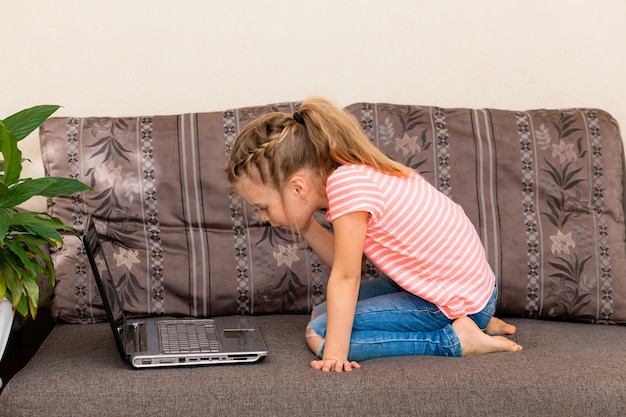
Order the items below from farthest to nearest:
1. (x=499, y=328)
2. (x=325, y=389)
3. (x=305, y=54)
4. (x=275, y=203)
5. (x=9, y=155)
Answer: (x=305, y=54) → (x=499, y=328) → (x=275, y=203) → (x=9, y=155) → (x=325, y=389)

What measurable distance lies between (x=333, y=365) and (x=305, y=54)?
1.11 meters

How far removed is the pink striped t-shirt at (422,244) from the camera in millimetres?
1811

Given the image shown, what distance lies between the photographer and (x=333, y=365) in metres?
1.71

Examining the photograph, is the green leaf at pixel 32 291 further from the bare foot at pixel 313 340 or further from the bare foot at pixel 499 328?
the bare foot at pixel 499 328

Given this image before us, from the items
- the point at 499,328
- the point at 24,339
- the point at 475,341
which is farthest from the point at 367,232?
the point at 24,339

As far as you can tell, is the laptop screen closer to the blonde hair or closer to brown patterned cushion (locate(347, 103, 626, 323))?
the blonde hair

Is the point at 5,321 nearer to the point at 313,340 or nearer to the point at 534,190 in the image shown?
the point at 313,340

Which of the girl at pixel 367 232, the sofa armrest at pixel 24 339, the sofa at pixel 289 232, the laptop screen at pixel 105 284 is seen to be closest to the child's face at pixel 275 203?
the girl at pixel 367 232

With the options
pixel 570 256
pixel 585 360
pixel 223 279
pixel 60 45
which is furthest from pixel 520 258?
pixel 60 45

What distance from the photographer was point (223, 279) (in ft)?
6.95

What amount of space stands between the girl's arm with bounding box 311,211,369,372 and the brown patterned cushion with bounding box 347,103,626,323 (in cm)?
48

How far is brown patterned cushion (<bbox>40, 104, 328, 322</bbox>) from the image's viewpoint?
211 centimetres

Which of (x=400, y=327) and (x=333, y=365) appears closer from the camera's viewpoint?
(x=333, y=365)

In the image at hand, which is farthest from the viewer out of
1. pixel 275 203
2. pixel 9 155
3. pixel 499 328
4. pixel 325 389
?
pixel 499 328
